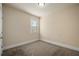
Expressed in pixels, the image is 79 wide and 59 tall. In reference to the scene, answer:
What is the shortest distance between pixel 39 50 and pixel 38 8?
0.80 m

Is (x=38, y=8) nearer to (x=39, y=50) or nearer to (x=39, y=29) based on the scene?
(x=39, y=29)

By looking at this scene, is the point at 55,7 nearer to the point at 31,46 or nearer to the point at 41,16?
the point at 41,16

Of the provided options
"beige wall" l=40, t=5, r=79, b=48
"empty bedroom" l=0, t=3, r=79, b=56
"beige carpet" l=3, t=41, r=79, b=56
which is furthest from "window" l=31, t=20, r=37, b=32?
"beige carpet" l=3, t=41, r=79, b=56

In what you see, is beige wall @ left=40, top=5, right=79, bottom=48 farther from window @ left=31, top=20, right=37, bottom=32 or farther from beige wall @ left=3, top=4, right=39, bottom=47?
beige wall @ left=3, top=4, right=39, bottom=47

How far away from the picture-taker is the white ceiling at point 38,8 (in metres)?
1.91

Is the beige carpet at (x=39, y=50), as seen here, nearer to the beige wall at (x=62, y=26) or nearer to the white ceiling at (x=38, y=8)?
the beige wall at (x=62, y=26)

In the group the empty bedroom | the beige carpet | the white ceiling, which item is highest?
the white ceiling

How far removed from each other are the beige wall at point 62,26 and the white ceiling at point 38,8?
0.19 ft

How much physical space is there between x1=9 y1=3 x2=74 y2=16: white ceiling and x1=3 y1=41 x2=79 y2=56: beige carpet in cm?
59

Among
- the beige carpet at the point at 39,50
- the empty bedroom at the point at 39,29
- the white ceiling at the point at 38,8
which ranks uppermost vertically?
the white ceiling at the point at 38,8

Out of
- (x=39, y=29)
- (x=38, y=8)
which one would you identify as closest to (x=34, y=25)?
(x=39, y=29)

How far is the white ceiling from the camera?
6.26ft

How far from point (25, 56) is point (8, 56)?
313 mm

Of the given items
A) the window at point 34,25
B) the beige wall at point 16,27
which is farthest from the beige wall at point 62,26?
the beige wall at point 16,27
